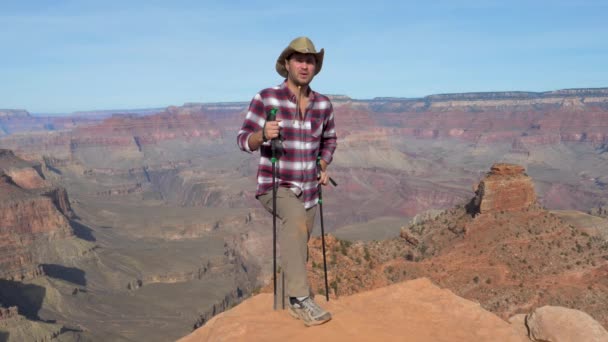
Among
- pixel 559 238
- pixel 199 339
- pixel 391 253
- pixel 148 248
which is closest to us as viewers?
pixel 199 339

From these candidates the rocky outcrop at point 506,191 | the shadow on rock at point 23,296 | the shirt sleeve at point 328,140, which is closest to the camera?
the shirt sleeve at point 328,140

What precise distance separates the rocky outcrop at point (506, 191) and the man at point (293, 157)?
32.8 m

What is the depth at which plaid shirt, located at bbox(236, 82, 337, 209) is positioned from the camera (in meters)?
7.62

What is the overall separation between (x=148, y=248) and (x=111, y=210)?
50491mm

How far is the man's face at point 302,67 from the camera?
760 centimetres

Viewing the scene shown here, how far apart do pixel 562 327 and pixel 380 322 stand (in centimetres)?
433

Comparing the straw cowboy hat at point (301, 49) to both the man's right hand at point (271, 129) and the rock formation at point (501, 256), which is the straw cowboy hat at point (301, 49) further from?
the rock formation at point (501, 256)

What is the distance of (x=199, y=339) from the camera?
8930mm

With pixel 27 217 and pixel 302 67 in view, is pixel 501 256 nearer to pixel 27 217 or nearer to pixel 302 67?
pixel 302 67

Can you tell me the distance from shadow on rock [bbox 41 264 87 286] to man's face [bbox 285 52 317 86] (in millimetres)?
98882

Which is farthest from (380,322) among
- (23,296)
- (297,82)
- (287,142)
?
(23,296)

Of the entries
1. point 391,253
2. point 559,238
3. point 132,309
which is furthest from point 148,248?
point 559,238

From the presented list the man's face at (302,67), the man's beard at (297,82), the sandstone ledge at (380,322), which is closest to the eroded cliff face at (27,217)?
the sandstone ledge at (380,322)

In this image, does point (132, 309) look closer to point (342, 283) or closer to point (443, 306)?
point (342, 283)
